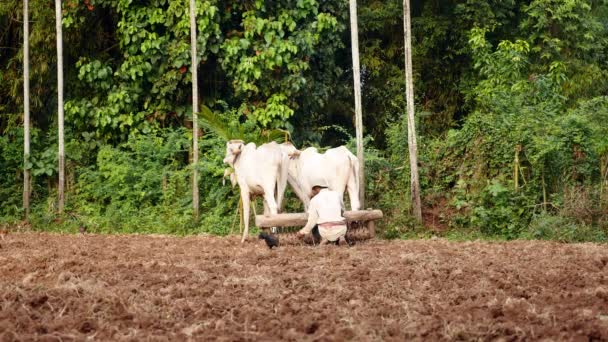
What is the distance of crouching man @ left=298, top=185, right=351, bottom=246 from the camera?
12305 mm

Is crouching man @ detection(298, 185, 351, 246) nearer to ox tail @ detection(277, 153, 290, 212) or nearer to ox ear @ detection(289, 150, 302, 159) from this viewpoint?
ox tail @ detection(277, 153, 290, 212)

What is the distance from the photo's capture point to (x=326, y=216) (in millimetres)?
12344

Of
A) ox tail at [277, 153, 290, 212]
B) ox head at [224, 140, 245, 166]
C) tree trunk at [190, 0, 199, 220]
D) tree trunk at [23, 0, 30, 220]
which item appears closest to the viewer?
ox head at [224, 140, 245, 166]

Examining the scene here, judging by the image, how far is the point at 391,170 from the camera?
55.8ft

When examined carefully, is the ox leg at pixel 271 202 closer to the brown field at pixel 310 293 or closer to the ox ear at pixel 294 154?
the ox ear at pixel 294 154

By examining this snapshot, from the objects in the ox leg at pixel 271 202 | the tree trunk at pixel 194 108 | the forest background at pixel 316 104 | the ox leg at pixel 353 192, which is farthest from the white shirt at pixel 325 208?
the tree trunk at pixel 194 108

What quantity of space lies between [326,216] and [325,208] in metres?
0.11

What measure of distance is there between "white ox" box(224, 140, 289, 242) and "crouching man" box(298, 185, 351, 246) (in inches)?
55.6

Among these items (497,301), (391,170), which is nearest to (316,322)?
(497,301)

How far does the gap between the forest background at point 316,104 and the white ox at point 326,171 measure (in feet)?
4.74

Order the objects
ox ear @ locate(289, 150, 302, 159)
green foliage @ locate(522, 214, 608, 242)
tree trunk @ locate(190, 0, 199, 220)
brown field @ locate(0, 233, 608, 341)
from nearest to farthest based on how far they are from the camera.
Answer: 1. brown field @ locate(0, 233, 608, 341)
2. green foliage @ locate(522, 214, 608, 242)
3. ox ear @ locate(289, 150, 302, 159)
4. tree trunk @ locate(190, 0, 199, 220)

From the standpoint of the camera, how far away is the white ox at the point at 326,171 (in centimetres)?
1417

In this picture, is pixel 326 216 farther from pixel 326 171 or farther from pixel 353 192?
pixel 353 192

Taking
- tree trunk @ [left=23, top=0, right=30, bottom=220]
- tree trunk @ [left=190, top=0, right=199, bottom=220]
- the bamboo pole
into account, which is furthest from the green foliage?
tree trunk @ [left=23, top=0, right=30, bottom=220]
